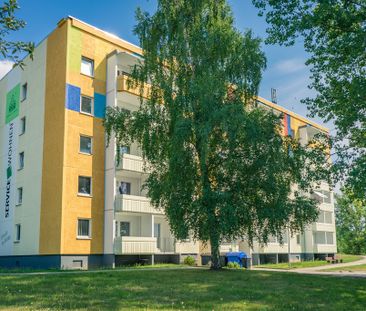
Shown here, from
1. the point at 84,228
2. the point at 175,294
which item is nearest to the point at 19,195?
the point at 84,228

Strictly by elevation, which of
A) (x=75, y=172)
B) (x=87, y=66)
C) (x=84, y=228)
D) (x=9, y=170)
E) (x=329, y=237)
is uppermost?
(x=87, y=66)

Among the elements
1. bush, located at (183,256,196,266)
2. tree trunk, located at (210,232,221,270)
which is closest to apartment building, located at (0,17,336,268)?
bush, located at (183,256,196,266)

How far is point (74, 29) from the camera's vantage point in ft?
99.1

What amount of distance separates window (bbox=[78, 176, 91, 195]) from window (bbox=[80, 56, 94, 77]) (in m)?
7.19

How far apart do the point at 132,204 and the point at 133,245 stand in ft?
8.93

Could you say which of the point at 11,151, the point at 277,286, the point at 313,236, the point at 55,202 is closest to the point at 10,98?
the point at 11,151

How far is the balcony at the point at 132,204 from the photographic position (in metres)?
29.5

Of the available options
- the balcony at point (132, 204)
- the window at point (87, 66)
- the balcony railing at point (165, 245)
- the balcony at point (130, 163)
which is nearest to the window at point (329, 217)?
the balcony railing at point (165, 245)

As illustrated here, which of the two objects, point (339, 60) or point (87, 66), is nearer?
point (339, 60)

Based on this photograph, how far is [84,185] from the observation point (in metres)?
29.8

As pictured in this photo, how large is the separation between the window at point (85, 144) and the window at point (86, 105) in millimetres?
1805

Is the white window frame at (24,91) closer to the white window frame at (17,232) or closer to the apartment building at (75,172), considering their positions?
the apartment building at (75,172)

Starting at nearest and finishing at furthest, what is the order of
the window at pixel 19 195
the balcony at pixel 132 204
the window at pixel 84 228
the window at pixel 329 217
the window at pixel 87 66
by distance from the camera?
the window at pixel 84 228 → the balcony at pixel 132 204 → the window at pixel 87 66 → the window at pixel 19 195 → the window at pixel 329 217

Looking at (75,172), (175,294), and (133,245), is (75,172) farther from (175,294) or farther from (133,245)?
(175,294)
